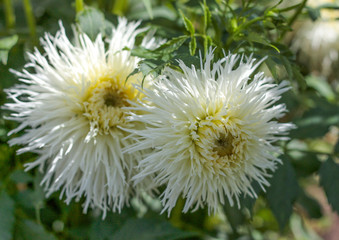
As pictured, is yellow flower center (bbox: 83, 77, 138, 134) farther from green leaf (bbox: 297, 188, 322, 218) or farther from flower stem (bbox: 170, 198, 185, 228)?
green leaf (bbox: 297, 188, 322, 218)

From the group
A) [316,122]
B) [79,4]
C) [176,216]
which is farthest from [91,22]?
[316,122]

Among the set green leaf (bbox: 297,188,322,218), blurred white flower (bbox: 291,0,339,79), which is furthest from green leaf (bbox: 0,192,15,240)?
blurred white flower (bbox: 291,0,339,79)

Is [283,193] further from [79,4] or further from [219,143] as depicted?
[79,4]

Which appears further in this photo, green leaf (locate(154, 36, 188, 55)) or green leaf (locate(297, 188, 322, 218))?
green leaf (locate(297, 188, 322, 218))

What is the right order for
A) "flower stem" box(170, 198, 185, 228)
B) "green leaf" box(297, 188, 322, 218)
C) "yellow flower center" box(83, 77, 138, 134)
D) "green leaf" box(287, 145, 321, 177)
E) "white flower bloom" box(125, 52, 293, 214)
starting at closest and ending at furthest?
1. "white flower bloom" box(125, 52, 293, 214)
2. "yellow flower center" box(83, 77, 138, 134)
3. "flower stem" box(170, 198, 185, 228)
4. "green leaf" box(287, 145, 321, 177)
5. "green leaf" box(297, 188, 322, 218)

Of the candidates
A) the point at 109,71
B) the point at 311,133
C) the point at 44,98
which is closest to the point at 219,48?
the point at 109,71

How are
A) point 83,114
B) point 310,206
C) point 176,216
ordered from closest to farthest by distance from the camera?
1. point 83,114
2. point 176,216
3. point 310,206

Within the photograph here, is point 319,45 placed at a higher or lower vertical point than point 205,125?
higher
